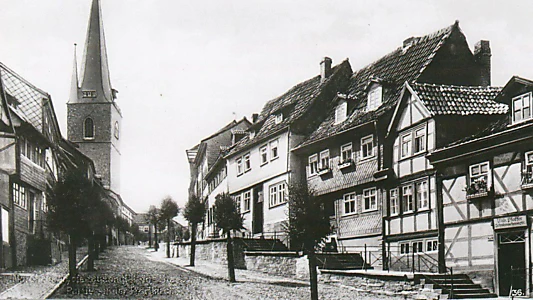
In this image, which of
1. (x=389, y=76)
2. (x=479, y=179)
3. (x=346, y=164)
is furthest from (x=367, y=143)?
(x=479, y=179)

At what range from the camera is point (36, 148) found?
18375 mm

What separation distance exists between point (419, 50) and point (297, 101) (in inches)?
314

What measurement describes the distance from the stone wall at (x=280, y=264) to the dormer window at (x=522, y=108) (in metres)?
8.74

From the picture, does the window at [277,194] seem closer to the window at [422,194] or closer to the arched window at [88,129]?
the arched window at [88,129]

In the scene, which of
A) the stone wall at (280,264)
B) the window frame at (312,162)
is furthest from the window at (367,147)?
the stone wall at (280,264)

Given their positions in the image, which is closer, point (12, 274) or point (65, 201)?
point (12, 274)

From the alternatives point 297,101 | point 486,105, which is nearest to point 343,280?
point 486,105

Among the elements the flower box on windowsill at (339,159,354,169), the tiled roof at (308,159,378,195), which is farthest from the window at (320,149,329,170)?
the flower box on windowsill at (339,159,354,169)

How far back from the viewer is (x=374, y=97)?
26109 millimetres

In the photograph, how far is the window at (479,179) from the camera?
19016 mm

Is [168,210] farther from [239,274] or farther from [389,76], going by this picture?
[389,76]

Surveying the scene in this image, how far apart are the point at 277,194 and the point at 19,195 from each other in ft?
50.0

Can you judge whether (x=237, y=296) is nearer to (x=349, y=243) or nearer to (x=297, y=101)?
(x=349, y=243)

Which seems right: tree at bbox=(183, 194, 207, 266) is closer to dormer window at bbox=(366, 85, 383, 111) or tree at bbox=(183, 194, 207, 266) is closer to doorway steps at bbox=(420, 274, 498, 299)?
dormer window at bbox=(366, 85, 383, 111)
